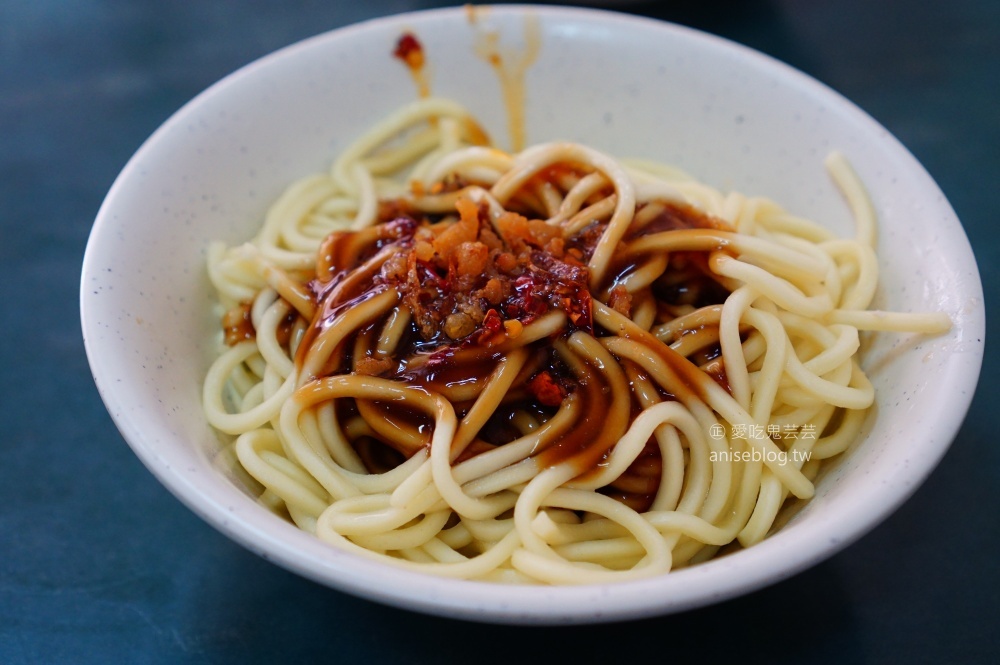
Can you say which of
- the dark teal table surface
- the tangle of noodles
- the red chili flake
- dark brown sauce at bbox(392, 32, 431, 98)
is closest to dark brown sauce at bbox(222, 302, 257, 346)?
the tangle of noodles

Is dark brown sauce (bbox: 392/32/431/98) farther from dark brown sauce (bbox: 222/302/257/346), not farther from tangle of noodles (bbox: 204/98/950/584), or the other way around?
dark brown sauce (bbox: 222/302/257/346)

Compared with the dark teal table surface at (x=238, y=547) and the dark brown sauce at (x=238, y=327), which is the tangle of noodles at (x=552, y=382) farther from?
the dark teal table surface at (x=238, y=547)

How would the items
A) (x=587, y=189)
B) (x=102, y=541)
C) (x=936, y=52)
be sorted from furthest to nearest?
(x=936, y=52), (x=587, y=189), (x=102, y=541)

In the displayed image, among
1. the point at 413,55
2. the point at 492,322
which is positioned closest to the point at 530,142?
the point at 413,55

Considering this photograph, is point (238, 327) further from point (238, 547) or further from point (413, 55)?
point (413, 55)

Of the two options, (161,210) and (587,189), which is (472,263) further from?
(161,210)

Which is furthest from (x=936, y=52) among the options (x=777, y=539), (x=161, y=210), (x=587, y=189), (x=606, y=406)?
(x=161, y=210)

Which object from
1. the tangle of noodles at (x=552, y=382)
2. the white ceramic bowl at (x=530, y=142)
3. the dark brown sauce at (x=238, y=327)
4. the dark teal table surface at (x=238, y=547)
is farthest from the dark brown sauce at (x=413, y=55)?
the dark teal table surface at (x=238, y=547)
